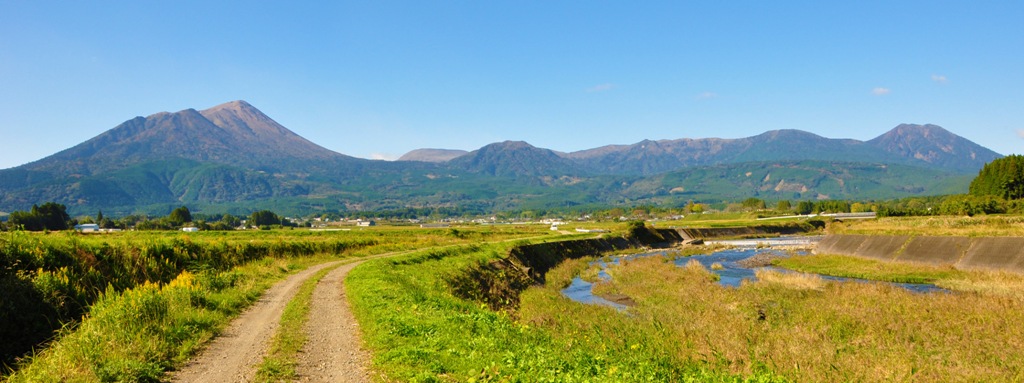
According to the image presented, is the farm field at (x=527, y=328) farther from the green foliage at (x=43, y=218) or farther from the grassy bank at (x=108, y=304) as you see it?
the green foliage at (x=43, y=218)

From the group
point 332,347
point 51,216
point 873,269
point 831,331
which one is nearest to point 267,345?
point 332,347

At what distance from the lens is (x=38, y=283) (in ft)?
67.3

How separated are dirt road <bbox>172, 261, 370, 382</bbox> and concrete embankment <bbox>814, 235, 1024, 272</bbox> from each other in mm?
54583

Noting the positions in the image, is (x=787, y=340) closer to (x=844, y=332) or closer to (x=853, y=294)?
(x=844, y=332)

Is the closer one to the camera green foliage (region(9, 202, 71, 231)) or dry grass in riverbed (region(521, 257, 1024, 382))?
dry grass in riverbed (region(521, 257, 1024, 382))

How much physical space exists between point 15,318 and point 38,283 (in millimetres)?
2527

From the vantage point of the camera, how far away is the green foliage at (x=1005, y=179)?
12606 centimetres

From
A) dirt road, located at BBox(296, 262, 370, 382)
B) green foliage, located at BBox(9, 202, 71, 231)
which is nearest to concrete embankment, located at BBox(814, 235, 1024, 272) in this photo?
dirt road, located at BBox(296, 262, 370, 382)

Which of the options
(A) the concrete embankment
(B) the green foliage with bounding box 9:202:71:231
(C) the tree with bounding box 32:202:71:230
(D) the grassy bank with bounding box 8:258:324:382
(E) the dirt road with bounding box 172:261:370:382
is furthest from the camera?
(C) the tree with bounding box 32:202:71:230

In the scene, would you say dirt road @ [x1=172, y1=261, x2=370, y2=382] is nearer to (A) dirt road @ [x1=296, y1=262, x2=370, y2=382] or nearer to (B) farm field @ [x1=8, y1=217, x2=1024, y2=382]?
(A) dirt road @ [x1=296, y1=262, x2=370, y2=382]

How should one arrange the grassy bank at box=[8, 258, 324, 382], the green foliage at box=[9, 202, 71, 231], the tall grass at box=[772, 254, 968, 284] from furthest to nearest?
the green foliage at box=[9, 202, 71, 231] < the tall grass at box=[772, 254, 968, 284] < the grassy bank at box=[8, 258, 324, 382]

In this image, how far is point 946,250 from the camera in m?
58.2

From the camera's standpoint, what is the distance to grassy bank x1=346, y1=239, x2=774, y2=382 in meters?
13.9

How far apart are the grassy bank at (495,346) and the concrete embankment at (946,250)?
41391mm
